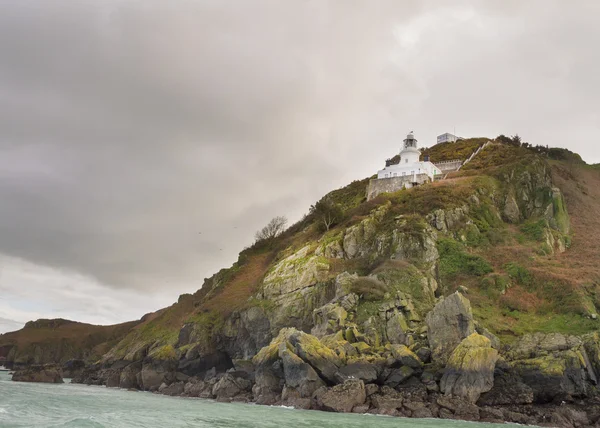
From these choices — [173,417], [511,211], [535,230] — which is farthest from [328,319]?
[511,211]

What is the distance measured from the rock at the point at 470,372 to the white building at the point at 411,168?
39.1 m

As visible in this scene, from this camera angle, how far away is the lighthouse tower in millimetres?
71062

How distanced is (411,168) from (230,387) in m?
43.2

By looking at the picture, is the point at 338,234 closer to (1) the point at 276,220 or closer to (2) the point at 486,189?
(2) the point at 486,189

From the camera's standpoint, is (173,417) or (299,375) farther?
(299,375)

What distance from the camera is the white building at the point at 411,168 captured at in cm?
6756

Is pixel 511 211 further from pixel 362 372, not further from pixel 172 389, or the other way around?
pixel 172 389

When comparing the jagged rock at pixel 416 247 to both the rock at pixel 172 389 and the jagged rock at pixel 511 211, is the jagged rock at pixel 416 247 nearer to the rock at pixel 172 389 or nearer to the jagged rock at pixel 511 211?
the jagged rock at pixel 511 211

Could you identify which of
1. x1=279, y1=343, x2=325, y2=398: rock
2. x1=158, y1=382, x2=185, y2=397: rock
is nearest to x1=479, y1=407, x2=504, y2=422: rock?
x1=279, y1=343, x2=325, y2=398: rock

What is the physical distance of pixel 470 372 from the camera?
29500 millimetres

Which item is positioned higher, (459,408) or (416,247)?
(416,247)

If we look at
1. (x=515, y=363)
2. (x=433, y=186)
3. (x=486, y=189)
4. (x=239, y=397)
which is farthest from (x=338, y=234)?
(x=515, y=363)

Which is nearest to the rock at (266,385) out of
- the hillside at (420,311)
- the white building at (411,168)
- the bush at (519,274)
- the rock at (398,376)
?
the hillside at (420,311)

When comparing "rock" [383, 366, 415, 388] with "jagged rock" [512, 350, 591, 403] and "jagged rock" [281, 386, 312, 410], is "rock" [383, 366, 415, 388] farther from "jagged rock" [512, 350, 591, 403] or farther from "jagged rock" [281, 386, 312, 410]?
"jagged rock" [512, 350, 591, 403]
